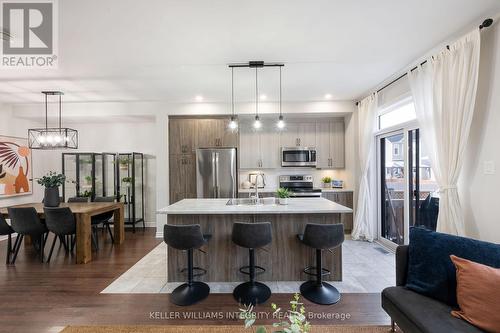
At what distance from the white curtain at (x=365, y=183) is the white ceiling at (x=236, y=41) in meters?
0.67

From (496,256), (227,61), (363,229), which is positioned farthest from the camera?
(363,229)

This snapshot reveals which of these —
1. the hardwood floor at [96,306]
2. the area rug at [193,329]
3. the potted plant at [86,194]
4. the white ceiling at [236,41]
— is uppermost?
the white ceiling at [236,41]

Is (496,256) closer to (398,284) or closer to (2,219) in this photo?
(398,284)

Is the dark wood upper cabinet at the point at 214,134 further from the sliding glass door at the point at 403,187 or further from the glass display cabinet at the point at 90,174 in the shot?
the sliding glass door at the point at 403,187

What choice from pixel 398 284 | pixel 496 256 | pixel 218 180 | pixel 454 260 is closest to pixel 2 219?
pixel 218 180

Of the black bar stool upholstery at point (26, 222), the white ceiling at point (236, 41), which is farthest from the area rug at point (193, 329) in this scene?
the white ceiling at point (236, 41)

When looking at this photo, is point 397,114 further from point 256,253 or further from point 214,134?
point 214,134

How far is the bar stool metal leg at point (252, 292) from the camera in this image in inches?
97.0

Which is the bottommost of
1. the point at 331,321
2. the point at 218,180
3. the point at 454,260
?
the point at 331,321

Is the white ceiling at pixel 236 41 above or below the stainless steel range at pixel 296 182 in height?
above

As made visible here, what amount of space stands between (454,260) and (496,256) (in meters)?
0.26

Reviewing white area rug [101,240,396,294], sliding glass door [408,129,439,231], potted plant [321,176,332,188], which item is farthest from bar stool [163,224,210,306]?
potted plant [321,176,332,188]

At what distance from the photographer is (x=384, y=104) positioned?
392 centimetres

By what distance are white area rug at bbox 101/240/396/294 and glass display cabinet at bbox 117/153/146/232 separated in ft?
6.53
